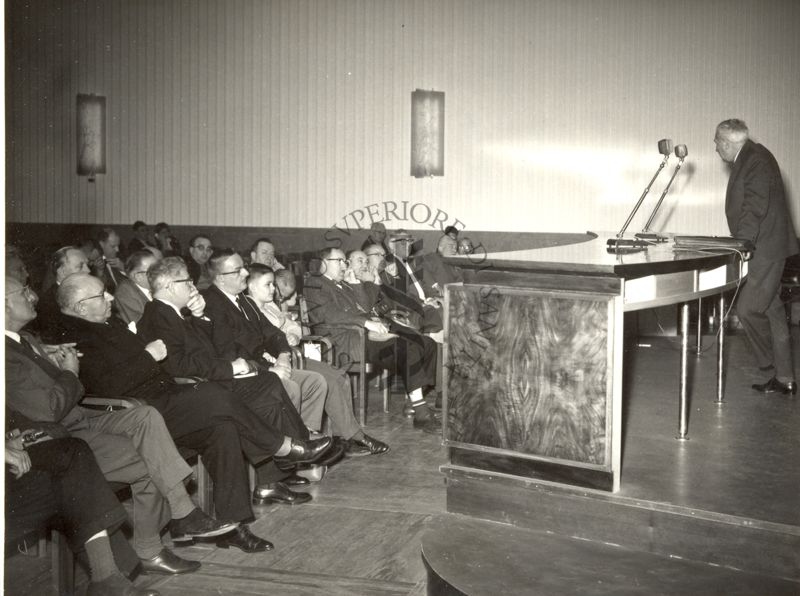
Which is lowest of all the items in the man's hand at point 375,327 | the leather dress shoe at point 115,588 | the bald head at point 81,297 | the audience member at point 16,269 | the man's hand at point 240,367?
the leather dress shoe at point 115,588

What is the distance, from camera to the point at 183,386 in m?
3.51

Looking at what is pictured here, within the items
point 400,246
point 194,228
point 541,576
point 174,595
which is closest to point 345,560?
point 174,595

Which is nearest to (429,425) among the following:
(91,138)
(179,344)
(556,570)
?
(179,344)

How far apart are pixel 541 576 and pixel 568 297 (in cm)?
84

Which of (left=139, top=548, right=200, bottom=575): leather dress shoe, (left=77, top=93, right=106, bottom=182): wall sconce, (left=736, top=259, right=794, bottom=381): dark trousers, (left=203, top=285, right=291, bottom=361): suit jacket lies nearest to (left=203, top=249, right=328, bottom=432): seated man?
(left=203, top=285, right=291, bottom=361): suit jacket

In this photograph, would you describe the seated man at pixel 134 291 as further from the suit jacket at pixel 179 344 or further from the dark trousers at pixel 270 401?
the dark trousers at pixel 270 401

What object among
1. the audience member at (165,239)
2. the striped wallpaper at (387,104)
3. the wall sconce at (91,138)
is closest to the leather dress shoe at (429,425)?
the striped wallpaper at (387,104)

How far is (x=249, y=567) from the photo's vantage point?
2.99 meters

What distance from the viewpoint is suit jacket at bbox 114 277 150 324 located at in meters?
4.36

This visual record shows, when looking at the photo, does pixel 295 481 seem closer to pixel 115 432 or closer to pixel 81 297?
pixel 115 432

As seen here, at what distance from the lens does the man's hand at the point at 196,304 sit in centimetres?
385

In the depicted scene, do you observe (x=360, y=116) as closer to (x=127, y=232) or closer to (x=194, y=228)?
(x=194, y=228)

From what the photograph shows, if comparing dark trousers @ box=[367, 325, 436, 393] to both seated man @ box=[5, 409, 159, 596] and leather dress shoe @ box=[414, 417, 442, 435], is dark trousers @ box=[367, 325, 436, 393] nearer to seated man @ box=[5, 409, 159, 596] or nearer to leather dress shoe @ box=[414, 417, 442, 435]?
leather dress shoe @ box=[414, 417, 442, 435]

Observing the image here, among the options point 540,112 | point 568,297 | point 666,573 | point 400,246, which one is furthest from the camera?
point 540,112
